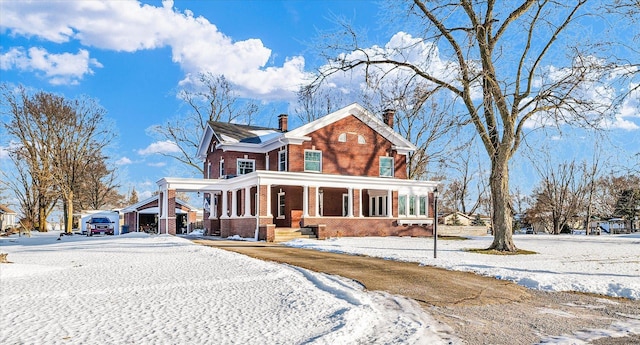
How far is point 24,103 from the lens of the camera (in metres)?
42.5

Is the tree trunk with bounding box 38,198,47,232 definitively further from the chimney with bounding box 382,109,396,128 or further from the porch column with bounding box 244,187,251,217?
the chimney with bounding box 382,109,396,128

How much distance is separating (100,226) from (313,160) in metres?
20.2

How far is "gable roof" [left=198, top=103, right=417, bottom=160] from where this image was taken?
29016 mm

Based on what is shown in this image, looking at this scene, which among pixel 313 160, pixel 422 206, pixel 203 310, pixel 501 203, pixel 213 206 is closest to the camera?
pixel 203 310

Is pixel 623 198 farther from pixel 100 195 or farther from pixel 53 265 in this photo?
pixel 100 195

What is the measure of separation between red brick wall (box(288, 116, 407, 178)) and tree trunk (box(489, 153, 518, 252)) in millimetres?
13074

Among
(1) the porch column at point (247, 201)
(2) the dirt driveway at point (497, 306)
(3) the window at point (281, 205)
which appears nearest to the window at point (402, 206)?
(3) the window at point (281, 205)

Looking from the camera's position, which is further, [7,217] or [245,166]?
[7,217]

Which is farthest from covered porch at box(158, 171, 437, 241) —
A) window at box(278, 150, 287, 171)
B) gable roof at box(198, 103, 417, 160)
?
gable roof at box(198, 103, 417, 160)

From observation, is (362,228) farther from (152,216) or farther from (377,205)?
(152,216)

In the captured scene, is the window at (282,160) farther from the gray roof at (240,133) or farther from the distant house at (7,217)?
the distant house at (7,217)

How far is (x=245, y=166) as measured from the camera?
106 feet

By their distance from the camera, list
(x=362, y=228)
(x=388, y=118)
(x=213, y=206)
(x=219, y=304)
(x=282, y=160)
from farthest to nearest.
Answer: (x=388, y=118), (x=213, y=206), (x=282, y=160), (x=362, y=228), (x=219, y=304)

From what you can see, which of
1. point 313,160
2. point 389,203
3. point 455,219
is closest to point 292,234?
point 313,160
